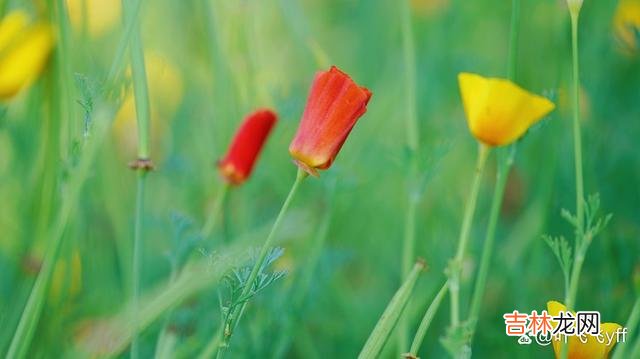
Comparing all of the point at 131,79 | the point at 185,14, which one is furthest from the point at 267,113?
the point at 185,14

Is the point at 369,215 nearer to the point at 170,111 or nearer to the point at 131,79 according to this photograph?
the point at 170,111

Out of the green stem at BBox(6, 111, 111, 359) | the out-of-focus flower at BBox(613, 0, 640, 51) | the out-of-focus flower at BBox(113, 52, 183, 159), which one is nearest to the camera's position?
the green stem at BBox(6, 111, 111, 359)

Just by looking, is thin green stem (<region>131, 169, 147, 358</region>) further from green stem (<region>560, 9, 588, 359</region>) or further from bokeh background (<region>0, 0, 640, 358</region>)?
green stem (<region>560, 9, 588, 359</region>)

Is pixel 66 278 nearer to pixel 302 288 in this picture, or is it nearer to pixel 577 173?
pixel 302 288

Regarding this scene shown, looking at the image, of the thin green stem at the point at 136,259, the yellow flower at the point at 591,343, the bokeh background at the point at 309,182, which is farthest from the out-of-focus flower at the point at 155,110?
the yellow flower at the point at 591,343

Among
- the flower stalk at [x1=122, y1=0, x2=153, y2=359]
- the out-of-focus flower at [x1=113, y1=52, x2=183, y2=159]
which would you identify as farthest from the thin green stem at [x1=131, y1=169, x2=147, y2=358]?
the out-of-focus flower at [x1=113, y1=52, x2=183, y2=159]

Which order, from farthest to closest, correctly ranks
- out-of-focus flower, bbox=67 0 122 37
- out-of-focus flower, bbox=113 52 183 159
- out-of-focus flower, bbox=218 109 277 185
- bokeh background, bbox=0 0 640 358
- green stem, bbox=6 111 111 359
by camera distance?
1. out-of-focus flower, bbox=67 0 122 37
2. out-of-focus flower, bbox=113 52 183 159
3. bokeh background, bbox=0 0 640 358
4. out-of-focus flower, bbox=218 109 277 185
5. green stem, bbox=6 111 111 359

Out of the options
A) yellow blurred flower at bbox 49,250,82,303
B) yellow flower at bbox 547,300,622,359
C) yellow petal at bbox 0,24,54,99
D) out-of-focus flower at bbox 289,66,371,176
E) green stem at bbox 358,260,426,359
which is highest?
yellow petal at bbox 0,24,54,99
